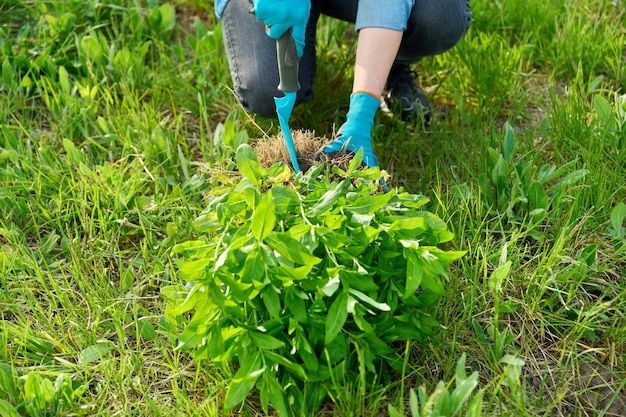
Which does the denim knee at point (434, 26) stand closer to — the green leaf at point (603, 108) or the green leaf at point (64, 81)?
the green leaf at point (603, 108)

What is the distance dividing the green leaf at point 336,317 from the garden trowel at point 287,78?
51 cm

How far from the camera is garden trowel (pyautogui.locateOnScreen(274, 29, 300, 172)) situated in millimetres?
1677

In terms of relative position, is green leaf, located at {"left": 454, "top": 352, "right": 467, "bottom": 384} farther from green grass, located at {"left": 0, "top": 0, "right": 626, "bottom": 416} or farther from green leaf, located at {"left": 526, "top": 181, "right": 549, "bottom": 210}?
green leaf, located at {"left": 526, "top": 181, "right": 549, "bottom": 210}

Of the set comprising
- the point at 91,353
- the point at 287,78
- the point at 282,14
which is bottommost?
the point at 91,353

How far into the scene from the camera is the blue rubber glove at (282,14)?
1.61 metres

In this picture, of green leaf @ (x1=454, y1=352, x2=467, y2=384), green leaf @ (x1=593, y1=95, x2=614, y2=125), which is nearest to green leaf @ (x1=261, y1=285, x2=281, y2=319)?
green leaf @ (x1=454, y1=352, x2=467, y2=384)

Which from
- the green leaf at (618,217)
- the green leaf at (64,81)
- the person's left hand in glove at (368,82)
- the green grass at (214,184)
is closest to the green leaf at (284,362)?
the green grass at (214,184)

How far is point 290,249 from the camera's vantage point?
1.27m

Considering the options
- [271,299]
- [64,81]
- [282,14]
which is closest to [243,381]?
[271,299]

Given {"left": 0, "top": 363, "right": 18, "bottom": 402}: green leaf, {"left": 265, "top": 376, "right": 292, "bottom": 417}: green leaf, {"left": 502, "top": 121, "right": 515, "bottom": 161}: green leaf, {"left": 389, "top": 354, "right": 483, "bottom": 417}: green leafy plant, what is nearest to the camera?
{"left": 389, "top": 354, "right": 483, "bottom": 417}: green leafy plant

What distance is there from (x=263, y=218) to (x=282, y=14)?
A: 0.58m

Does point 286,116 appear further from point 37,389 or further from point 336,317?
point 37,389

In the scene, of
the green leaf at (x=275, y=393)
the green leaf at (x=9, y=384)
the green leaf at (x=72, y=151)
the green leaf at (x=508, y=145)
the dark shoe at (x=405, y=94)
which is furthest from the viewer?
the dark shoe at (x=405, y=94)

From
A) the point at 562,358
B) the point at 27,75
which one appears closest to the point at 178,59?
the point at 27,75
